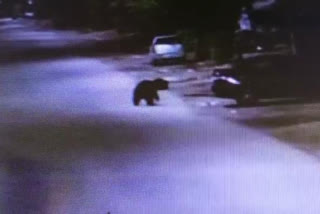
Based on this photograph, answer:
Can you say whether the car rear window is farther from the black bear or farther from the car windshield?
the black bear

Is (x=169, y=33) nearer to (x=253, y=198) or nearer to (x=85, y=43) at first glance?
(x=85, y=43)

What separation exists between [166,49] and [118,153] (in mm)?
584

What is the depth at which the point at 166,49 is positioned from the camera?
14.3ft

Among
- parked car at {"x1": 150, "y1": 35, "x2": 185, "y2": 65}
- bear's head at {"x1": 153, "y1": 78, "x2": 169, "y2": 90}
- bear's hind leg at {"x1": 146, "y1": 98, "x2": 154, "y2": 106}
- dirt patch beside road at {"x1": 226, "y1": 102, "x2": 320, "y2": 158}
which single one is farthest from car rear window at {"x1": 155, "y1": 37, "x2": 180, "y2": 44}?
dirt patch beside road at {"x1": 226, "y1": 102, "x2": 320, "y2": 158}

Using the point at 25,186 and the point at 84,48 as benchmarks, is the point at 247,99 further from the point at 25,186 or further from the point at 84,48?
the point at 25,186

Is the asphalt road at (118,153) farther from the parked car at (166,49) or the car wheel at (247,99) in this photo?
the car wheel at (247,99)

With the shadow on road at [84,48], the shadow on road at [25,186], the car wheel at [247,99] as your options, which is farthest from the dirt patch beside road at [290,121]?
the shadow on road at [25,186]

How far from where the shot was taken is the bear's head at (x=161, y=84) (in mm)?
4261

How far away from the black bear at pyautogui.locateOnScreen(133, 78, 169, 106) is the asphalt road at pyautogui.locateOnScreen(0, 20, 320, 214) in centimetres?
3

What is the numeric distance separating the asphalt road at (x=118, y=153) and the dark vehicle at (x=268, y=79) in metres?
0.28

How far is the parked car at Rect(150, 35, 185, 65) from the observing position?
431 cm

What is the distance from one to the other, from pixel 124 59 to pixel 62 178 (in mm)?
699

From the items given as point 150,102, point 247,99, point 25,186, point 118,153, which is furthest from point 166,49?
point 25,186

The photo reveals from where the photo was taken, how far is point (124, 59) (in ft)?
14.3
